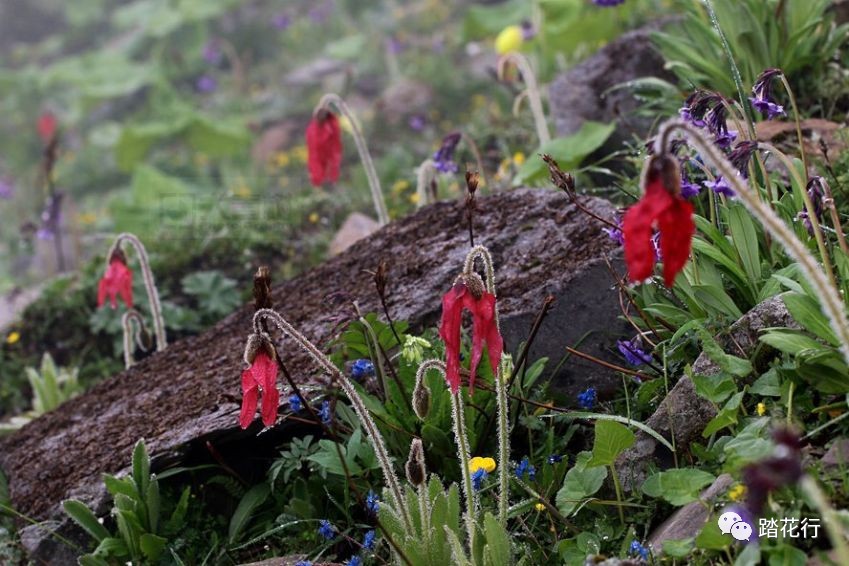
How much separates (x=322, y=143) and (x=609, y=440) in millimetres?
2184

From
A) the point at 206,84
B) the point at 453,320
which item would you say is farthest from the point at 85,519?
the point at 206,84

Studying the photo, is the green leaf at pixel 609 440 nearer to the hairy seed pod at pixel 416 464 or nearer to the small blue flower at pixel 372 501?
the hairy seed pod at pixel 416 464

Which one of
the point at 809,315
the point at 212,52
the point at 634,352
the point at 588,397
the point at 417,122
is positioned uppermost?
the point at 212,52

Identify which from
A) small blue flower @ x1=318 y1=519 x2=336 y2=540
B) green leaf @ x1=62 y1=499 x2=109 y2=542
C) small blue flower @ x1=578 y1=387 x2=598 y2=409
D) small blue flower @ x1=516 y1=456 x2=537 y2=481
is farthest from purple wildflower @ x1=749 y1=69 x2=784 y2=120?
green leaf @ x1=62 y1=499 x2=109 y2=542

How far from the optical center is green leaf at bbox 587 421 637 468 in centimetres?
246

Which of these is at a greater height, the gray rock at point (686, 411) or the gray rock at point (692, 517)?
the gray rock at point (686, 411)

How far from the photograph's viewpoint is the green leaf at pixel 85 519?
321 cm

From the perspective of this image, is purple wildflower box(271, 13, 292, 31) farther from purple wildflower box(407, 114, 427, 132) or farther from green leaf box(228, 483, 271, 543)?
green leaf box(228, 483, 271, 543)

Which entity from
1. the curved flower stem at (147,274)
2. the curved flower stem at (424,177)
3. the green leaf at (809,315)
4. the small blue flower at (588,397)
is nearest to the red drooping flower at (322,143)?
the curved flower stem at (424,177)

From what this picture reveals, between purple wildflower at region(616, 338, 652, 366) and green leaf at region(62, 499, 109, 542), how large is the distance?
187 cm

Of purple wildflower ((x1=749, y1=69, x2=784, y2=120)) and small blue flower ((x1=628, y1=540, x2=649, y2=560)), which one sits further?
purple wildflower ((x1=749, y1=69, x2=784, y2=120))

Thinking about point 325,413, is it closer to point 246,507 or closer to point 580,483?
point 246,507

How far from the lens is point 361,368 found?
319 centimetres

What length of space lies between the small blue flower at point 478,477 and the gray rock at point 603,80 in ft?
8.97
